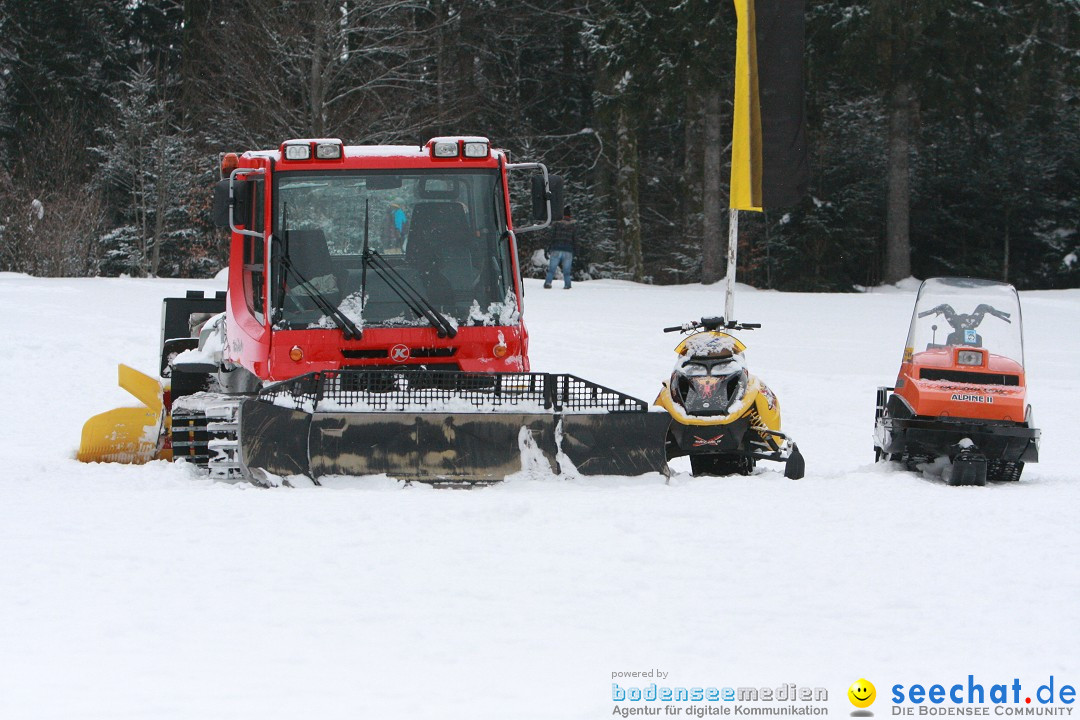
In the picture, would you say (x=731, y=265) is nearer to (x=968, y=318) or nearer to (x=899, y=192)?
(x=968, y=318)

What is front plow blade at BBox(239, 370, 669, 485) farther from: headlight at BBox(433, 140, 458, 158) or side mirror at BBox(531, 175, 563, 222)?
headlight at BBox(433, 140, 458, 158)

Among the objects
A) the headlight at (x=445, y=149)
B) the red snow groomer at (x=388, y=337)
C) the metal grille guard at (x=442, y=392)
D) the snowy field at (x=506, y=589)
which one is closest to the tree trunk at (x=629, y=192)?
the headlight at (x=445, y=149)

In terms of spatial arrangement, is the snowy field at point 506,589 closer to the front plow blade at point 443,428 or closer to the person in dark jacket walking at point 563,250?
the front plow blade at point 443,428

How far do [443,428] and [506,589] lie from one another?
7.62 ft

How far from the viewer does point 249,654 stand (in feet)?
14.7

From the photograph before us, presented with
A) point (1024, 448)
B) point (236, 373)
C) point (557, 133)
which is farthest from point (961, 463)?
point (557, 133)

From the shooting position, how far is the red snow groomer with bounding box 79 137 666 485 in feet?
24.8

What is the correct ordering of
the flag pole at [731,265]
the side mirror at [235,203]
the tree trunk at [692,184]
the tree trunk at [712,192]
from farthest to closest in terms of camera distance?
the tree trunk at [692,184] < the tree trunk at [712,192] < the flag pole at [731,265] < the side mirror at [235,203]

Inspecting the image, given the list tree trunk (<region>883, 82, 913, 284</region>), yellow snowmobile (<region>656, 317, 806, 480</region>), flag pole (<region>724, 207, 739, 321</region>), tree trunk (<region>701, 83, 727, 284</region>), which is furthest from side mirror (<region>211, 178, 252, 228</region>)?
tree trunk (<region>883, 82, 913, 284</region>)

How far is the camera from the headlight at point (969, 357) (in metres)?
8.38

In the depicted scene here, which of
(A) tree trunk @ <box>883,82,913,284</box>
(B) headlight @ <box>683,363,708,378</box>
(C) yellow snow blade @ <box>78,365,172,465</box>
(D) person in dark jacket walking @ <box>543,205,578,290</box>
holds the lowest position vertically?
(C) yellow snow blade @ <box>78,365,172,465</box>

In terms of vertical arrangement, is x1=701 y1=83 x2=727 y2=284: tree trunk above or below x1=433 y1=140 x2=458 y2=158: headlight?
above

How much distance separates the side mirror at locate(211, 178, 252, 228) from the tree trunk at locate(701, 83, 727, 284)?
20.3 m

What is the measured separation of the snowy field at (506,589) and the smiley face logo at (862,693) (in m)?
0.04
